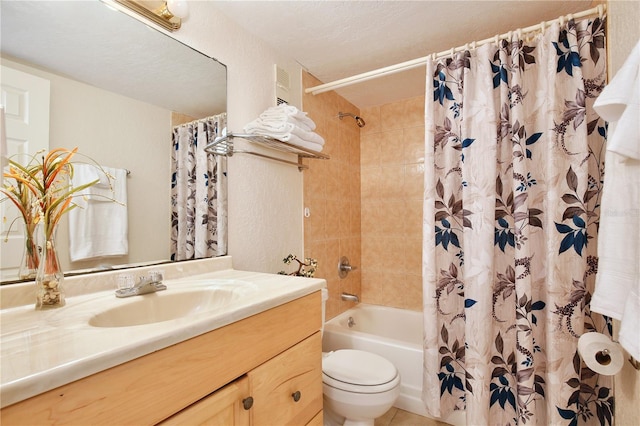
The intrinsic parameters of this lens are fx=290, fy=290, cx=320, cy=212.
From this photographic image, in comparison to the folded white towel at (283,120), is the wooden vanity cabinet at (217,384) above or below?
below

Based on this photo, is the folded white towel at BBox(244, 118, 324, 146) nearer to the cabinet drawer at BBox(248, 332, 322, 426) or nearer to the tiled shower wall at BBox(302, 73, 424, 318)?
the tiled shower wall at BBox(302, 73, 424, 318)

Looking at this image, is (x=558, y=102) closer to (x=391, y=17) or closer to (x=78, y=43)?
(x=391, y=17)

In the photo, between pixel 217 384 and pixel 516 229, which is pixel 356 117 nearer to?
pixel 516 229

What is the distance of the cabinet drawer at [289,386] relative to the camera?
0.79m

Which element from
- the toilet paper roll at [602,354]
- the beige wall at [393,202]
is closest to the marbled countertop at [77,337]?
the toilet paper roll at [602,354]

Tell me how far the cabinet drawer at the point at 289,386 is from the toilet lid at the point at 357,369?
0.40 meters

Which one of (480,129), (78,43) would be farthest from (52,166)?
(480,129)

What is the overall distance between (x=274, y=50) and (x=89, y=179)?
131 centimetres

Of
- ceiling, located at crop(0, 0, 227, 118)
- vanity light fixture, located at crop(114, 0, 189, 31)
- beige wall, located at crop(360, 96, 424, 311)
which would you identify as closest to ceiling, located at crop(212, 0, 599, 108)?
vanity light fixture, located at crop(114, 0, 189, 31)

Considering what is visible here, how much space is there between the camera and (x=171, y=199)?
1.22 meters

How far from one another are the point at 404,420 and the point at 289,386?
1.23 meters

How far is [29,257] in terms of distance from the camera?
0.83 m

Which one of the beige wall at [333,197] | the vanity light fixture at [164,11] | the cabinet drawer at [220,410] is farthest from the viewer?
the beige wall at [333,197]

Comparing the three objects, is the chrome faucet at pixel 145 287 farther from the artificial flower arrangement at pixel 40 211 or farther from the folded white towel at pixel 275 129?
the folded white towel at pixel 275 129
